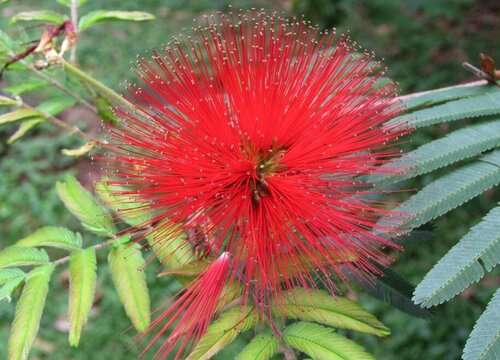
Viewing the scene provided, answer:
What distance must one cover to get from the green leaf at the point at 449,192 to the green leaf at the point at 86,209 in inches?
33.1

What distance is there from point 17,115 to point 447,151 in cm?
143

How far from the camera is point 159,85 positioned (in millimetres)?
1649

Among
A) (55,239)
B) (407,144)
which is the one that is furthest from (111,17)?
(407,144)

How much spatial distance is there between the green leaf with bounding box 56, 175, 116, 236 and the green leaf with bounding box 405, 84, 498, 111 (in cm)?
104

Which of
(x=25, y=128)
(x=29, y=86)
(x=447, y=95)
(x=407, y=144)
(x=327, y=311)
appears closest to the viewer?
(x=327, y=311)

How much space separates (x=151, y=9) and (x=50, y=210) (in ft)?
9.08

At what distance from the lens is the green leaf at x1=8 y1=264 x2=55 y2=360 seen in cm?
155

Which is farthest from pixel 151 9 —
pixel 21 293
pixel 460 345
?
pixel 21 293

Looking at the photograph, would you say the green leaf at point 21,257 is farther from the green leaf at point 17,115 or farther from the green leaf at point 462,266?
the green leaf at point 462,266

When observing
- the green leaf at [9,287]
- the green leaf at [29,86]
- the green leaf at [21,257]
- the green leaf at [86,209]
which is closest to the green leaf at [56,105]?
the green leaf at [29,86]

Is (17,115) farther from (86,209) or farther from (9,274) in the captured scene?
(9,274)

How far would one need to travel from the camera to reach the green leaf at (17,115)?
1.93m

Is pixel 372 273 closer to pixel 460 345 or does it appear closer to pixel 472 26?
pixel 460 345

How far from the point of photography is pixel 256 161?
1.67m
